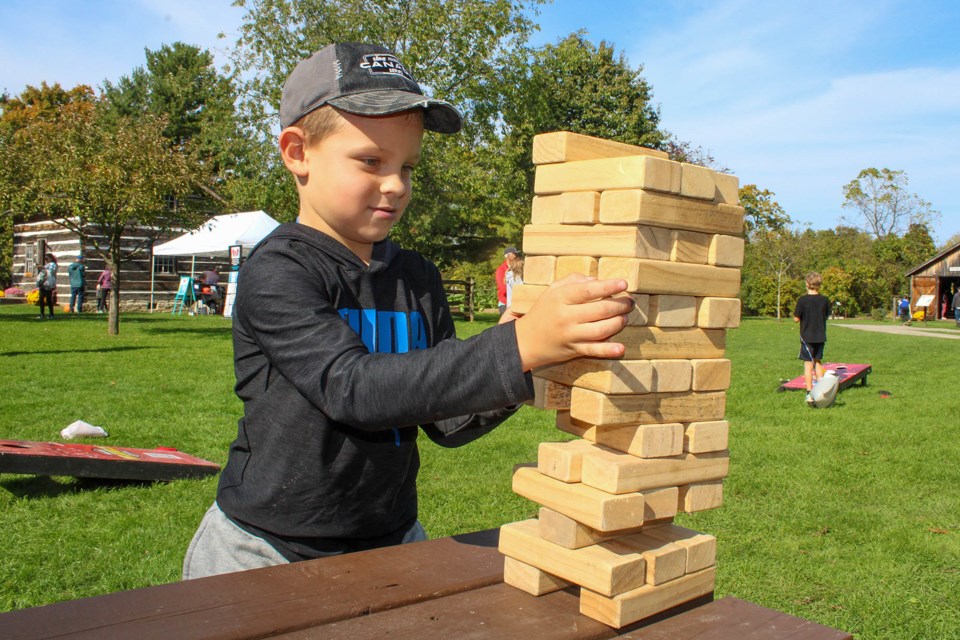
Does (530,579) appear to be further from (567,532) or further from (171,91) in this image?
(171,91)

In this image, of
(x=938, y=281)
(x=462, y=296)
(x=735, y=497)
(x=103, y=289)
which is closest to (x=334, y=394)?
(x=735, y=497)

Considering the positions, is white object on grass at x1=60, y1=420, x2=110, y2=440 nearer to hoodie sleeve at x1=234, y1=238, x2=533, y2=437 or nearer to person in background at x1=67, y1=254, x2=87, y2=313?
hoodie sleeve at x1=234, y1=238, x2=533, y2=437

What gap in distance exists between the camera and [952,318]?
167 feet

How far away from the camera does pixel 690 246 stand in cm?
167

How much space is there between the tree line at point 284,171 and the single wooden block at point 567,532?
18074mm

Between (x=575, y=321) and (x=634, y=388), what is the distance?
28 cm

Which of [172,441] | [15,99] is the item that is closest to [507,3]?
[172,441]

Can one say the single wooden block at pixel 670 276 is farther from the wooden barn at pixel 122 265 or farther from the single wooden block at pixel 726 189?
the wooden barn at pixel 122 265

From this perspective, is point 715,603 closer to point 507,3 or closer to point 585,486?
point 585,486

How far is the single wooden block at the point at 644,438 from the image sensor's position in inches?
63.2

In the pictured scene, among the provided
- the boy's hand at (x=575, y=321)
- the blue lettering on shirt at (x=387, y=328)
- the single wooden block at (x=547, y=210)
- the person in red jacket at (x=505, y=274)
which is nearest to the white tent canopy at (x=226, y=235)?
the person in red jacket at (x=505, y=274)

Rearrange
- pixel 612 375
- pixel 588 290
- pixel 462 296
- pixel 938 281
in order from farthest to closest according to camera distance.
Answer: pixel 938 281 < pixel 462 296 < pixel 612 375 < pixel 588 290

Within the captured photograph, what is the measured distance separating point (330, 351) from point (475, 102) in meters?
24.6

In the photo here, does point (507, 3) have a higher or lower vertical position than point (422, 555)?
higher
